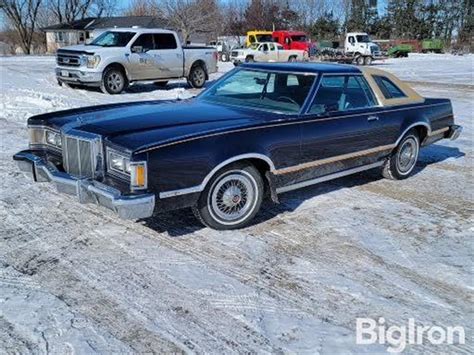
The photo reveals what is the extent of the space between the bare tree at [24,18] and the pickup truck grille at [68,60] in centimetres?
5167

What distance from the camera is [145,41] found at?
48.4 ft

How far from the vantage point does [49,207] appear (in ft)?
16.6

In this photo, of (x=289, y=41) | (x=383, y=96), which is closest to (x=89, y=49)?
(x=383, y=96)

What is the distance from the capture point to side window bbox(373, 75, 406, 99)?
19.8ft

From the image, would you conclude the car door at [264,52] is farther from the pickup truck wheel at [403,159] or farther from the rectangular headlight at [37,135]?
the rectangular headlight at [37,135]

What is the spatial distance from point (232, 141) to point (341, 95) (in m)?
1.75

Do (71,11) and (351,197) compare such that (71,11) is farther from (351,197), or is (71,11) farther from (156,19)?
(351,197)

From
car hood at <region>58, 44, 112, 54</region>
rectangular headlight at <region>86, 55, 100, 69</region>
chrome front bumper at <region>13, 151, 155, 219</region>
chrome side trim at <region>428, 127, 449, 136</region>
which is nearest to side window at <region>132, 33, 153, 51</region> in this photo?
car hood at <region>58, 44, 112, 54</region>

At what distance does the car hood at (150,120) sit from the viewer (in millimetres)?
4094

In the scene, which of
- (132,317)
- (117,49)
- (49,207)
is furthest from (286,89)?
(117,49)

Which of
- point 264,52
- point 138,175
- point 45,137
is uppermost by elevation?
point 264,52

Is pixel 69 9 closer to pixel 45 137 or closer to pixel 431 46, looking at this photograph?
pixel 431 46

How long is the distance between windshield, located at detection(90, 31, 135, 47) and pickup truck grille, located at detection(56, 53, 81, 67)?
0.95 meters

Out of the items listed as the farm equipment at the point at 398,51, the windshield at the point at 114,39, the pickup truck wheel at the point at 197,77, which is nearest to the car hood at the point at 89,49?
the windshield at the point at 114,39
